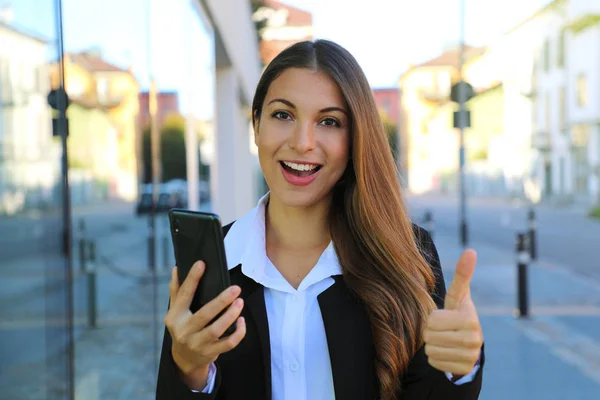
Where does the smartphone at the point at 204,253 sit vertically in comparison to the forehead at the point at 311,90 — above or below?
below

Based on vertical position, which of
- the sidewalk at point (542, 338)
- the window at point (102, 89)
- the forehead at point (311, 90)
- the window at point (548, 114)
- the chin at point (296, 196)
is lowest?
the sidewalk at point (542, 338)

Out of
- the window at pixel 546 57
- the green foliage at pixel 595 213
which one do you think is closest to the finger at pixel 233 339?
the green foliage at pixel 595 213

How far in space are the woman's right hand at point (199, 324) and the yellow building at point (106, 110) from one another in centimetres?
100

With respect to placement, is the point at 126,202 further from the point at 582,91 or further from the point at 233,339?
the point at 582,91

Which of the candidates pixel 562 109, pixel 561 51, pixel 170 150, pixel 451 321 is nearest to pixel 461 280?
pixel 451 321

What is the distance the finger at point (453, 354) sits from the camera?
1266mm

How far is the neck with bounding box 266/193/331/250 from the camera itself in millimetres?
1824

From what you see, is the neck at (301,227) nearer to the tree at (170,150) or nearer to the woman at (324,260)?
the woman at (324,260)

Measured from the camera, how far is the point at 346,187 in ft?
6.13

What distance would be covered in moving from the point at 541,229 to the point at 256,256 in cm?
1824

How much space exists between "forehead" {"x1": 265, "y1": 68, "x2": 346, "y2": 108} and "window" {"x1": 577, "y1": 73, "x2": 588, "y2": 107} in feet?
105

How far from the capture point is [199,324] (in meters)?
1.25

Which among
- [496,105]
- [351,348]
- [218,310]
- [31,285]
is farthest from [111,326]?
[496,105]

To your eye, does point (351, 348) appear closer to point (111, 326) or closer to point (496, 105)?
point (111, 326)
